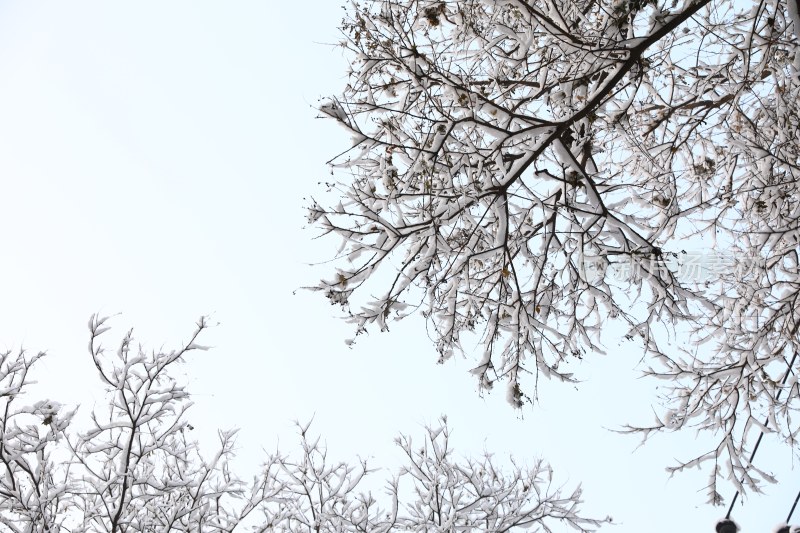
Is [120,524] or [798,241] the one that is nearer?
[798,241]

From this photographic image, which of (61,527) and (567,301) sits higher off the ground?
(567,301)

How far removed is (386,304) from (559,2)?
2.69 m

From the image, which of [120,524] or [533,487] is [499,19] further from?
[533,487]

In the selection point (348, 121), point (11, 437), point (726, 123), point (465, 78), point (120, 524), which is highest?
point (726, 123)

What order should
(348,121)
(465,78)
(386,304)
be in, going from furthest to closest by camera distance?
(465,78)
(386,304)
(348,121)

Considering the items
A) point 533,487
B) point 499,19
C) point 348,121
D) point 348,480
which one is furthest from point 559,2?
point 348,480

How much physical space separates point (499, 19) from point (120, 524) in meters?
5.95

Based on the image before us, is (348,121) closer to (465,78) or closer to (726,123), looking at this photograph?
(465,78)

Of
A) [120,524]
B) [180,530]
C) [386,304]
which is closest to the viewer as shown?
[386,304]

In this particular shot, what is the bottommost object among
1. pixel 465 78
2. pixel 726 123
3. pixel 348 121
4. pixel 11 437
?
pixel 11 437

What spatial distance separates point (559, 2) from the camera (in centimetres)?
434

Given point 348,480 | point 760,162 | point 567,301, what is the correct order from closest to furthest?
point 567,301 < point 760,162 < point 348,480

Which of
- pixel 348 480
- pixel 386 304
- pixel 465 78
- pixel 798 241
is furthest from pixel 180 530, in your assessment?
pixel 798 241

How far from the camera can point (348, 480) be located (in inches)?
357
